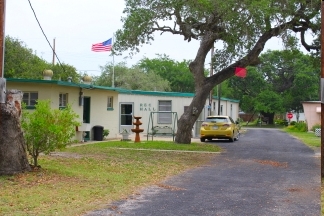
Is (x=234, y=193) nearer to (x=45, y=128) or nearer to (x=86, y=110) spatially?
(x=45, y=128)

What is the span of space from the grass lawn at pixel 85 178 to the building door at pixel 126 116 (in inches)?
486

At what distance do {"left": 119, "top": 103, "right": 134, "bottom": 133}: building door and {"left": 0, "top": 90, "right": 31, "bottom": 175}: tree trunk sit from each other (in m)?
20.0

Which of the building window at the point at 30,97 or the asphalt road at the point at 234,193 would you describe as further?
the building window at the point at 30,97

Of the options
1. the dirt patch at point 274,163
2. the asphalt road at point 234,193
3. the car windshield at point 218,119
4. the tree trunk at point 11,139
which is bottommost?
the asphalt road at point 234,193

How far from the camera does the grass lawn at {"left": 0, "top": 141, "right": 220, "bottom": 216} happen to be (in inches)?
347

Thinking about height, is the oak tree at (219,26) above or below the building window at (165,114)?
above

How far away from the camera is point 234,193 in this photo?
1040 centimetres

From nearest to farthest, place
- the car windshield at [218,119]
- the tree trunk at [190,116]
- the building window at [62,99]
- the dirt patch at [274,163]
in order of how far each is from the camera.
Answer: the dirt patch at [274,163]
the building window at [62,99]
the tree trunk at [190,116]
the car windshield at [218,119]

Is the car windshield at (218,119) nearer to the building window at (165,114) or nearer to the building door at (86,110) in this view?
the building window at (165,114)

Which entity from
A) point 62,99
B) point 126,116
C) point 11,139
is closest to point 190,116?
point 62,99

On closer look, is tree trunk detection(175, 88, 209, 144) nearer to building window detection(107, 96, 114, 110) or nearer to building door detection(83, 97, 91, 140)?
building door detection(83, 97, 91, 140)

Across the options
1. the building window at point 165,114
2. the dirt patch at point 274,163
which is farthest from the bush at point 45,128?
the building window at point 165,114

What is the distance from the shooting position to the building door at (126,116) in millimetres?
31828

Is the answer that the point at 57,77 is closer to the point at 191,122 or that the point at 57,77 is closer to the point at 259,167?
the point at 191,122
